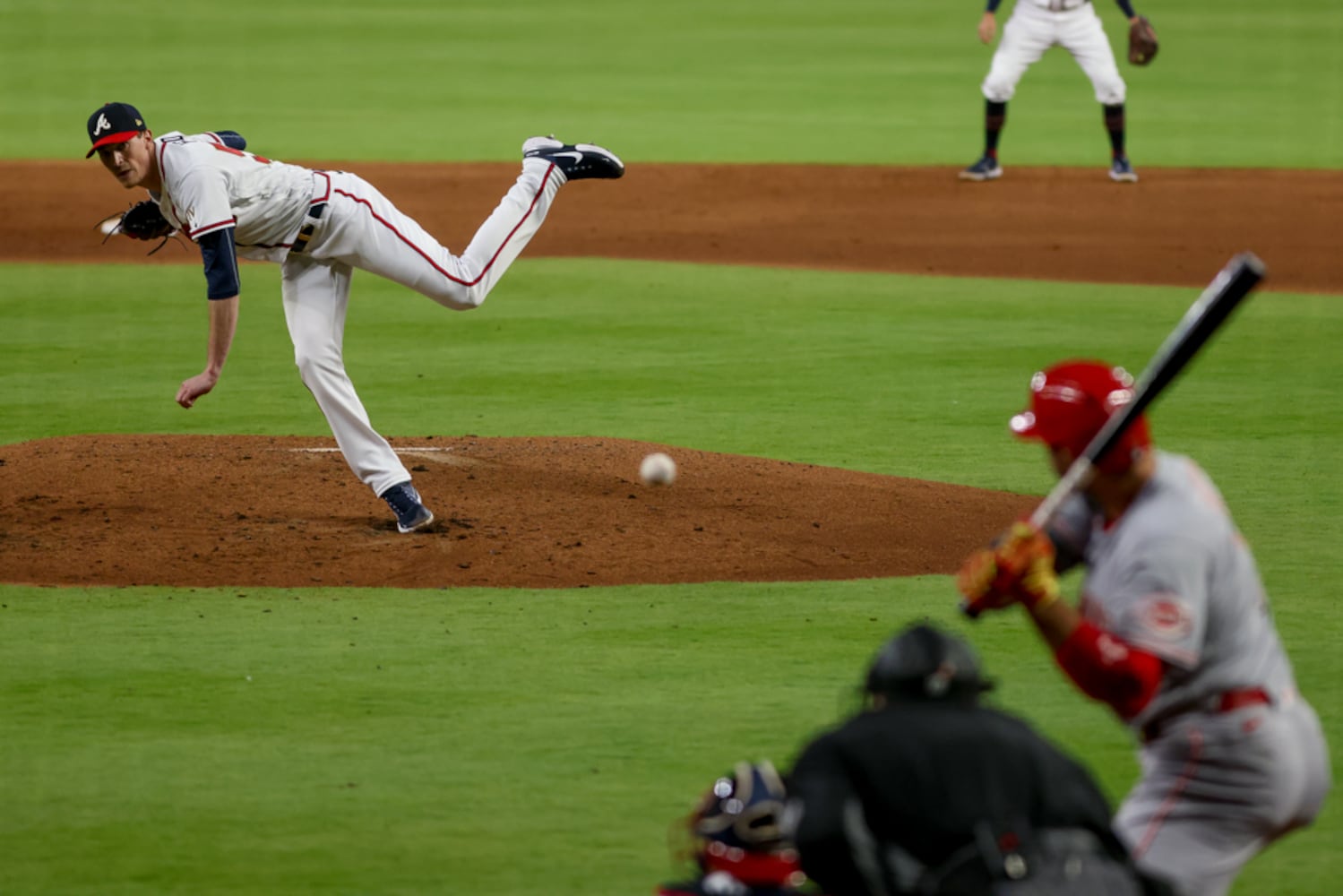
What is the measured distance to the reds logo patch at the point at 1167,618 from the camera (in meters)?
3.84

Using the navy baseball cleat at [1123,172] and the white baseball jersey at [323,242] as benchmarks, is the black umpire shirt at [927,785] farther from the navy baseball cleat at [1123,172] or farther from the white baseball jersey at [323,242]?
the navy baseball cleat at [1123,172]

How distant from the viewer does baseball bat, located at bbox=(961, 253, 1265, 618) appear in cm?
398

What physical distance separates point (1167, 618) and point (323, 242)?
5.20 meters

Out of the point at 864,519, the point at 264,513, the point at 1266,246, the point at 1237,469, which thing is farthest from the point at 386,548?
the point at 1266,246

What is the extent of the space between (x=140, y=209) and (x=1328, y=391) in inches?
287

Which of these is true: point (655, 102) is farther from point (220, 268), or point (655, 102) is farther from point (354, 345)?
point (220, 268)

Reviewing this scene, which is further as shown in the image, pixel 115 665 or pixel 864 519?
pixel 864 519

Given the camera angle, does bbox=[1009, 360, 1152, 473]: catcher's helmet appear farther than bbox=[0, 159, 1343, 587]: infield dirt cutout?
No

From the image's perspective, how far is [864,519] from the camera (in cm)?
899

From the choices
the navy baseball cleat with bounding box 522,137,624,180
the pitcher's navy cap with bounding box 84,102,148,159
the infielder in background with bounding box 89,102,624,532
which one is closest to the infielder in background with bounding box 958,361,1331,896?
the infielder in background with bounding box 89,102,624,532

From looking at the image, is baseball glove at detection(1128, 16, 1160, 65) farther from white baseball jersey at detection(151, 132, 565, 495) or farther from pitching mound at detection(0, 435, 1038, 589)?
white baseball jersey at detection(151, 132, 565, 495)

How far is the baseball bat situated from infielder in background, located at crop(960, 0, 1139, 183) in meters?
15.9

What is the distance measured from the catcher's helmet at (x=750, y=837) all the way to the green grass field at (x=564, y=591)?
1.30 meters

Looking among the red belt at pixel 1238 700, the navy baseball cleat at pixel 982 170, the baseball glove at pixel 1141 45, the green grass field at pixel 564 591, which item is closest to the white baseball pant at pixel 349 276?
the green grass field at pixel 564 591
